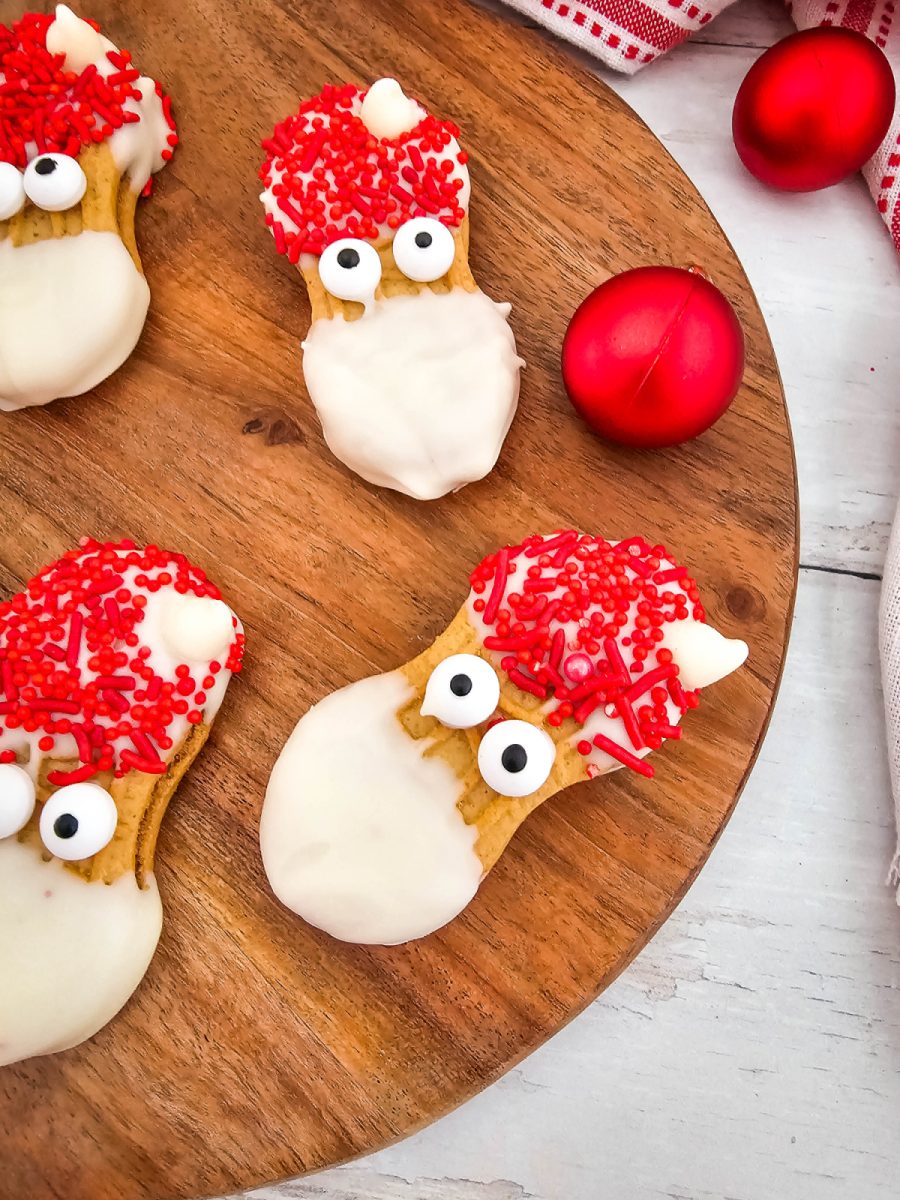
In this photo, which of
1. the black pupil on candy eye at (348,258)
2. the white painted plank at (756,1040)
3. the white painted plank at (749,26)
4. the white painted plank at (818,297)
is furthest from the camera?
the white painted plank at (749,26)

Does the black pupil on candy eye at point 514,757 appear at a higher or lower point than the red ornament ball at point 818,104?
lower

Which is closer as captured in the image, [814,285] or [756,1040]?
[756,1040]

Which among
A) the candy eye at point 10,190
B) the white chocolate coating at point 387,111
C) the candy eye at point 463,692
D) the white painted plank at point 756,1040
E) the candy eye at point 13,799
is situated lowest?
the white painted plank at point 756,1040

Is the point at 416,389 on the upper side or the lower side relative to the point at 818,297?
lower

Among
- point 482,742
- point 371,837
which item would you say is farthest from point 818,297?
point 371,837

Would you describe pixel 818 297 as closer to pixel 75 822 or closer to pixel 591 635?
pixel 591 635

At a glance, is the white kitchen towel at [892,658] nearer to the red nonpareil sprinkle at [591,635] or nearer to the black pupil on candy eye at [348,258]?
the red nonpareil sprinkle at [591,635]

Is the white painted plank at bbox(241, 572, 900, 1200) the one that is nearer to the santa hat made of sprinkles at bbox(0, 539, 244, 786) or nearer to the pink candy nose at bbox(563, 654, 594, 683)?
the pink candy nose at bbox(563, 654, 594, 683)

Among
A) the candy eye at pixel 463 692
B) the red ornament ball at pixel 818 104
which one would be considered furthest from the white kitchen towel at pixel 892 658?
the candy eye at pixel 463 692
